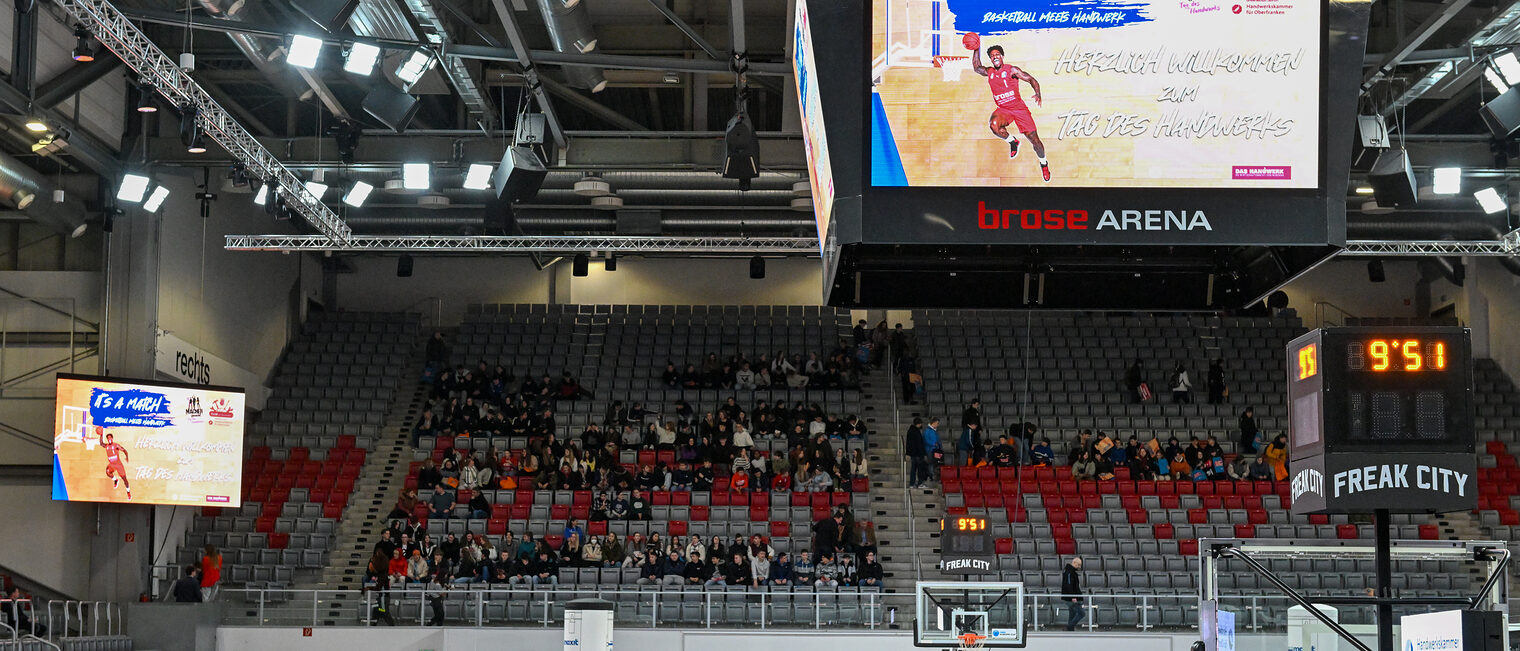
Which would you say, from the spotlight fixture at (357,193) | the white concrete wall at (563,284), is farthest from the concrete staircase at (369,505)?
the spotlight fixture at (357,193)

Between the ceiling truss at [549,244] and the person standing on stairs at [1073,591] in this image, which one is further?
the ceiling truss at [549,244]

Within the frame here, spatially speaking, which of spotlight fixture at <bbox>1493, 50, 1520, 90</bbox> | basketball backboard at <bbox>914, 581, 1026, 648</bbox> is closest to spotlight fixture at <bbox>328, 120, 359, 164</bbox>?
basketball backboard at <bbox>914, 581, 1026, 648</bbox>

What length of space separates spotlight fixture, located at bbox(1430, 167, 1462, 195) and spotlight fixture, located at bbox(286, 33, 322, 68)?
14971mm

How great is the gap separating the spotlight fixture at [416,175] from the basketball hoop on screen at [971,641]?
9.51 meters

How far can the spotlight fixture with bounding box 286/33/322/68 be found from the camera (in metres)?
17.0

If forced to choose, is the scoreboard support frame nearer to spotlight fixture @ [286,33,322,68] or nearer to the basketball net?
the basketball net

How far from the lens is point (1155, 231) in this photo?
265 inches

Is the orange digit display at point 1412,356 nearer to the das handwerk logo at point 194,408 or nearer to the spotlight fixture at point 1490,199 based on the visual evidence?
the spotlight fixture at point 1490,199

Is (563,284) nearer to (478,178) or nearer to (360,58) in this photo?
(478,178)

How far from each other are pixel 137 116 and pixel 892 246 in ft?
65.2

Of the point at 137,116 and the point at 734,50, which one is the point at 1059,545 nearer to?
the point at 734,50

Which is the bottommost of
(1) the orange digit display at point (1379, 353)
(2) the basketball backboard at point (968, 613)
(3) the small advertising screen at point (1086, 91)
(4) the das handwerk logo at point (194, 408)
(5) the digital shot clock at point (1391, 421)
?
(2) the basketball backboard at point (968, 613)

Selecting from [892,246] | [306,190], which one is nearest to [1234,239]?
[892,246]

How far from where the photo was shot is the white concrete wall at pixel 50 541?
24.5m
